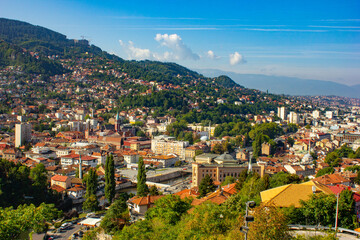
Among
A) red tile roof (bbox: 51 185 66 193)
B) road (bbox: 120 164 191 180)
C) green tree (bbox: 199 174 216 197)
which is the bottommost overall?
road (bbox: 120 164 191 180)

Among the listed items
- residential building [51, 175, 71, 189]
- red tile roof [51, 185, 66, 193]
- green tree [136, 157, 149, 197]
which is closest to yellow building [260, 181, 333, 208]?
green tree [136, 157, 149, 197]

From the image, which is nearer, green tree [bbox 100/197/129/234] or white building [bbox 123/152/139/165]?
green tree [bbox 100/197/129/234]

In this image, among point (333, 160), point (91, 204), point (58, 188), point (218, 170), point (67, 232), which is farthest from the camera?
point (333, 160)

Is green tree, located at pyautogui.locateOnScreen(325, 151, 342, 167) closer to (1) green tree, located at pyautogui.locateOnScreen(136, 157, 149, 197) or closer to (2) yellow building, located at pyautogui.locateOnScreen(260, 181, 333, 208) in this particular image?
(1) green tree, located at pyautogui.locateOnScreen(136, 157, 149, 197)

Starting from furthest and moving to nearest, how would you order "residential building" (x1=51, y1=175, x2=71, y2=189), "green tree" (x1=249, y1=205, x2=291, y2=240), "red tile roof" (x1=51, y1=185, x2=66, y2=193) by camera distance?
"residential building" (x1=51, y1=175, x2=71, y2=189), "red tile roof" (x1=51, y1=185, x2=66, y2=193), "green tree" (x1=249, y1=205, x2=291, y2=240)

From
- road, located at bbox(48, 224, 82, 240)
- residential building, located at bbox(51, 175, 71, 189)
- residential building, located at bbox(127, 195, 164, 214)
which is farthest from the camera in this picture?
residential building, located at bbox(51, 175, 71, 189)

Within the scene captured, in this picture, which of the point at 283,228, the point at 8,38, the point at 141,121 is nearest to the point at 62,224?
the point at 283,228

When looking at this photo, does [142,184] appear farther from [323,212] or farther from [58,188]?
[323,212]

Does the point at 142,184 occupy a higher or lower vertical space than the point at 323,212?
lower

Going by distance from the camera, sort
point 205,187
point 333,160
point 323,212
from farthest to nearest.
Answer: point 333,160 < point 205,187 < point 323,212

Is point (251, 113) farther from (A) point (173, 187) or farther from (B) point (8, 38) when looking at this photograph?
(B) point (8, 38)

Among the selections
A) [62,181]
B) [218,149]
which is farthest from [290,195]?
[218,149]
